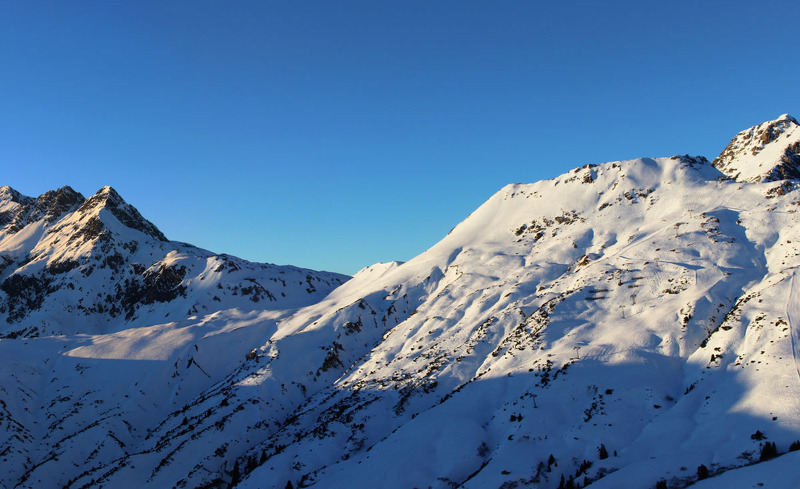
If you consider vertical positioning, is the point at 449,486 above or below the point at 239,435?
below

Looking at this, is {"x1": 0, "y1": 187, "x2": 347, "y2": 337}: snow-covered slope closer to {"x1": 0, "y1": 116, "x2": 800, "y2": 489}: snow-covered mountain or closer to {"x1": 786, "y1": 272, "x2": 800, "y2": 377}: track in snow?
{"x1": 0, "y1": 116, "x2": 800, "y2": 489}: snow-covered mountain

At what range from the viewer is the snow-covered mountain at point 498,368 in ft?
191

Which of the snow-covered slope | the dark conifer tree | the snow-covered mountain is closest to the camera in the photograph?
the dark conifer tree

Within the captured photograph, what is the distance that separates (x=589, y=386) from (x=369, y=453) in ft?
106

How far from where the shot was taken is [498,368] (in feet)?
269

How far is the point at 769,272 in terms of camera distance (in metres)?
82.2

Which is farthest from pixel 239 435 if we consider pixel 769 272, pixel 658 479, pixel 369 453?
pixel 769 272

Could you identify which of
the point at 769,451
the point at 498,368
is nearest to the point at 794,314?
the point at 769,451

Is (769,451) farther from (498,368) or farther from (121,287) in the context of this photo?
(121,287)

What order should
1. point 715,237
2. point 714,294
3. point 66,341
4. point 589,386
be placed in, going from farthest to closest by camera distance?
1. point 66,341
2. point 715,237
3. point 714,294
4. point 589,386

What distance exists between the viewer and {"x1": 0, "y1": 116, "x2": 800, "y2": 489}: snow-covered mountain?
58134mm

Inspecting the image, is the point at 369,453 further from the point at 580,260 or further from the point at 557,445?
the point at 580,260

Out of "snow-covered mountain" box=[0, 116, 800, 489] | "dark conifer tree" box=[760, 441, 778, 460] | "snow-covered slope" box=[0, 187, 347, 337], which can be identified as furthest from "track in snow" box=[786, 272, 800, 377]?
"snow-covered slope" box=[0, 187, 347, 337]

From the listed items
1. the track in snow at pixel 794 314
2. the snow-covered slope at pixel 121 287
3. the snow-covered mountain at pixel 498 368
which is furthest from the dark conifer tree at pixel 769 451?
the snow-covered slope at pixel 121 287
